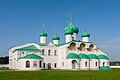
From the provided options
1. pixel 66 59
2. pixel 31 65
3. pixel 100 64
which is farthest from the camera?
pixel 100 64

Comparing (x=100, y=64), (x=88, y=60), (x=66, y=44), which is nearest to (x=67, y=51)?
(x=66, y=44)

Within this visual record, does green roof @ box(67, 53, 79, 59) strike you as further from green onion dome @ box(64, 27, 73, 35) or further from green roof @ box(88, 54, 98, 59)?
green onion dome @ box(64, 27, 73, 35)

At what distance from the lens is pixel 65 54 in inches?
2354

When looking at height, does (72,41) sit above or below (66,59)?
above

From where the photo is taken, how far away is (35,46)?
61812 millimetres

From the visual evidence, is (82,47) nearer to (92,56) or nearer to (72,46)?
(72,46)

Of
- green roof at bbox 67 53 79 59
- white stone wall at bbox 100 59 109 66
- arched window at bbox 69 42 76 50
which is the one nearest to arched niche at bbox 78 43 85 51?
arched window at bbox 69 42 76 50

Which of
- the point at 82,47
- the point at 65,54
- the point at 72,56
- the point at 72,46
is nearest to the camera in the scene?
the point at 72,56

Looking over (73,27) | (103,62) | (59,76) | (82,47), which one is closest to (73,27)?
(73,27)

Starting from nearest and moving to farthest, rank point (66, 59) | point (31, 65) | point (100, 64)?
point (31, 65)
point (66, 59)
point (100, 64)

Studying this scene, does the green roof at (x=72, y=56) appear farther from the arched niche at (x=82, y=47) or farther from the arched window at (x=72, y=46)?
the arched niche at (x=82, y=47)

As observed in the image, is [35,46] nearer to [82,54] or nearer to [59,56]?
[59,56]

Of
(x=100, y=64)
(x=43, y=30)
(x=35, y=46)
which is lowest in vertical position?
(x=100, y=64)

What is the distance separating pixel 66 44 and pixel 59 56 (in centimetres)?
367
